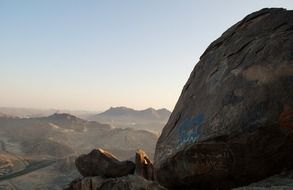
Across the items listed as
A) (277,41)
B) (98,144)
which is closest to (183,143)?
(277,41)

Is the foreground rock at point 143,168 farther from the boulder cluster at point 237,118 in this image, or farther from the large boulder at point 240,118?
the large boulder at point 240,118

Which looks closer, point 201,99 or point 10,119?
point 201,99

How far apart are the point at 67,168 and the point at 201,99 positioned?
165 feet

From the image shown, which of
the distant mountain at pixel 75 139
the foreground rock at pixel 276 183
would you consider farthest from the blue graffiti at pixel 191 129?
the distant mountain at pixel 75 139

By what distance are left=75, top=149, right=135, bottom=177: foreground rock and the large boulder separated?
2145mm

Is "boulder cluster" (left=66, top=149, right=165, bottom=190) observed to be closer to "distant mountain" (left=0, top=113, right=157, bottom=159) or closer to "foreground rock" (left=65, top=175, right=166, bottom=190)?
"foreground rock" (left=65, top=175, right=166, bottom=190)

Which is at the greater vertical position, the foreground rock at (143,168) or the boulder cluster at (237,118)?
the boulder cluster at (237,118)

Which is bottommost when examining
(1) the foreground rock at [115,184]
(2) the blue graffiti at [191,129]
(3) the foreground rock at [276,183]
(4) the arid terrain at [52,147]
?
(4) the arid terrain at [52,147]

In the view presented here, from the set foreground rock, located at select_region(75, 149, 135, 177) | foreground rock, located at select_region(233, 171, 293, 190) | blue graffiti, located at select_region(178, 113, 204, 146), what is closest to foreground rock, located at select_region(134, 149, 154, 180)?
foreground rock, located at select_region(75, 149, 135, 177)

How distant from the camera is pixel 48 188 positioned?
154ft

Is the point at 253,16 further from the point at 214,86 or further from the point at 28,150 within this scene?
the point at 28,150

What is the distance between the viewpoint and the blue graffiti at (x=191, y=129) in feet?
34.3

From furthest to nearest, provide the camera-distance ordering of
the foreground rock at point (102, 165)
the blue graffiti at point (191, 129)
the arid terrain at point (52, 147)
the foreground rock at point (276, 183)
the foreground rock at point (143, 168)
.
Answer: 1. the arid terrain at point (52, 147)
2. the foreground rock at point (143, 168)
3. the foreground rock at point (102, 165)
4. the blue graffiti at point (191, 129)
5. the foreground rock at point (276, 183)

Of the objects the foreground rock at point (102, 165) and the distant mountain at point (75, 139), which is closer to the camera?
the foreground rock at point (102, 165)
